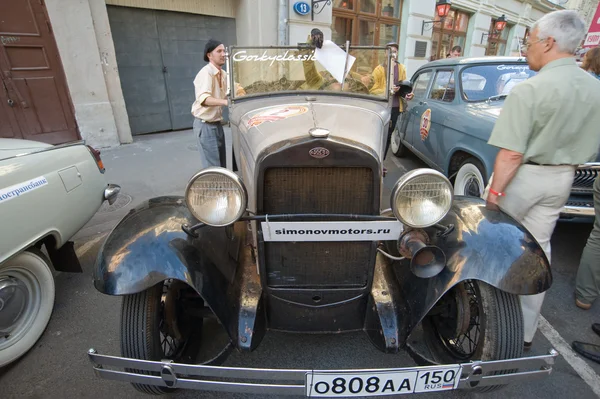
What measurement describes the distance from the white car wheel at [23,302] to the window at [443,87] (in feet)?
15.7

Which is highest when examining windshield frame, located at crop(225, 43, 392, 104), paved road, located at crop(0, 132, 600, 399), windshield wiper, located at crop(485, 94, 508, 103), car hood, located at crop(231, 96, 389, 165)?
windshield frame, located at crop(225, 43, 392, 104)

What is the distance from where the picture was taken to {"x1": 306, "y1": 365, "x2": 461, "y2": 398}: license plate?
4.79 ft

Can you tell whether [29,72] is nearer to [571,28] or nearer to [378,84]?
[378,84]

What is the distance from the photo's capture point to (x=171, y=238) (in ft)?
5.75

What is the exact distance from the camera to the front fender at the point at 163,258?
5.32 ft

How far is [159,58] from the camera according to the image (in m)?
7.61

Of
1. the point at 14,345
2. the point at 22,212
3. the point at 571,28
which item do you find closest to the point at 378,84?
the point at 571,28

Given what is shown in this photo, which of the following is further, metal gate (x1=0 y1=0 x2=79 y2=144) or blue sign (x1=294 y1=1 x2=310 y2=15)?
blue sign (x1=294 y1=1 x2=310 y2=15)

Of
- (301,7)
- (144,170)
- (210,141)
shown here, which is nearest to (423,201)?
(210,141)

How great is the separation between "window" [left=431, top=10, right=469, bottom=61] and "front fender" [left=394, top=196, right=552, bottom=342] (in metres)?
13.5

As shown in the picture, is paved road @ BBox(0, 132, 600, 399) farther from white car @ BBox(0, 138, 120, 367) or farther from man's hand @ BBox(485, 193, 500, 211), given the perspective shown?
man's hand @ BBox(485, 193, 500, 211)

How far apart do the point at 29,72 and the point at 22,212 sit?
17.2 feet

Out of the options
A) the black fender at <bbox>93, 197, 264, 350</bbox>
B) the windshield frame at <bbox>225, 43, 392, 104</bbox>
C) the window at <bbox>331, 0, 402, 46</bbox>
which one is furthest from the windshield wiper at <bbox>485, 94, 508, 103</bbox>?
the window at <bbox>331, 0, 402, 46</bbox>

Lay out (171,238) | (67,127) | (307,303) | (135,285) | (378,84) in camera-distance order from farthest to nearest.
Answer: (67,127) → (378,84) → (307,303) → (171,238) → (135,285)
